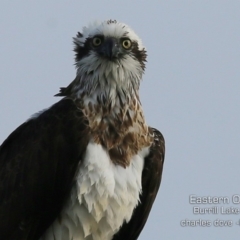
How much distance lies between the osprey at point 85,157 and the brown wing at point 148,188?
0.03 meters

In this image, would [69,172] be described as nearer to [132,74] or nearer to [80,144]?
[80,144]

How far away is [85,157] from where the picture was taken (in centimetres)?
1877

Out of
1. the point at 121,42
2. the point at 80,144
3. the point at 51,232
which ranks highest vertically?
the point at 121,42

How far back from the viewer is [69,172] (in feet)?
61.4

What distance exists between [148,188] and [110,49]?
2001 mm

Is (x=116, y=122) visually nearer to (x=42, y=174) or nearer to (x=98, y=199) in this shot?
(x=98, y=199)

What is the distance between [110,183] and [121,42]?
2.01 metres

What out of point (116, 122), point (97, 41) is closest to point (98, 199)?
point (116, 122)

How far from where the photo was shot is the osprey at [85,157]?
1877 cm

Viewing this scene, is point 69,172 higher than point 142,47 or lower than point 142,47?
lower

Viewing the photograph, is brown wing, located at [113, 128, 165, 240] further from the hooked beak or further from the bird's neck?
the hooked beak

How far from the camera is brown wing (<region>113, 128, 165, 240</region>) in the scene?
19.6m

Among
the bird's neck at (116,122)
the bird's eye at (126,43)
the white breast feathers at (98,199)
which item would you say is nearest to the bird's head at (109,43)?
the bird's eye at (126,43)

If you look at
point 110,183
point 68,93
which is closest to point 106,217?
point 110,183
